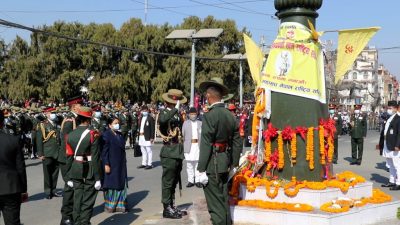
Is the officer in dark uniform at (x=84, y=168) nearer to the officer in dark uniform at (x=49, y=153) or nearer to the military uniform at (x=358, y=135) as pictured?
the officer in dark uniform at (x=49, y=153)

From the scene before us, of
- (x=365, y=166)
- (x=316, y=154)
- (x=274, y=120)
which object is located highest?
(x=274, y=120)

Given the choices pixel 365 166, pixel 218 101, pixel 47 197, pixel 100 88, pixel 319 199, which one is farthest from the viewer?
pixel 100 88

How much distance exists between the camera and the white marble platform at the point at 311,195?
687 centimetres

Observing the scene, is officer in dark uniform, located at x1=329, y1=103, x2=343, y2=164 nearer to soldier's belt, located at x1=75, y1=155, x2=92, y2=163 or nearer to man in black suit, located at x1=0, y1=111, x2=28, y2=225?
soldier's belt, located at x1=75, y1=155, x2=92, y2=163

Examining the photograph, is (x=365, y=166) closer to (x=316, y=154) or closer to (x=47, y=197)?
(x=316, y=154)

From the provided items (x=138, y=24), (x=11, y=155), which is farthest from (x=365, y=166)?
(x=138, y=24)

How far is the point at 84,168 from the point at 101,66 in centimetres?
3666

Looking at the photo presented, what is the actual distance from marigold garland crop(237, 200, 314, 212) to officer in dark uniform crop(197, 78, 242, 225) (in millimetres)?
964

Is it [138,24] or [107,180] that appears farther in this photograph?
[138,24]

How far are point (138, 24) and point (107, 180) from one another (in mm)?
37380

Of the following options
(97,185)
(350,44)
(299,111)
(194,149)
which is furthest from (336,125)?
(97,185)

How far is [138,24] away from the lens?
4403 centimetres

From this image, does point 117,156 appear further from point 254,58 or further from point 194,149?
point 194,149

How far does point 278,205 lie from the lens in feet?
22.5
